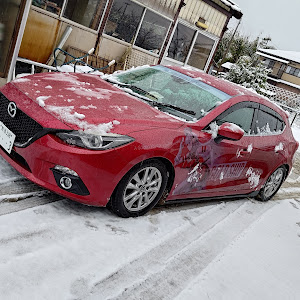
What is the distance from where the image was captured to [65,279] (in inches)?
94.9

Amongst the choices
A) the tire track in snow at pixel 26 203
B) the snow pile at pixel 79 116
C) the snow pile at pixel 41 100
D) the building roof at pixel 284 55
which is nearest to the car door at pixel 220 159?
the snow pile at pixel 79 116

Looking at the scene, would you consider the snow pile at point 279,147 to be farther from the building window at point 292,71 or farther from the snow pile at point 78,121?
the building window at point 292,71

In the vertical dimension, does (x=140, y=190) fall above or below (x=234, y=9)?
below

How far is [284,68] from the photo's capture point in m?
51.8

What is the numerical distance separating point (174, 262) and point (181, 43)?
1115 cm

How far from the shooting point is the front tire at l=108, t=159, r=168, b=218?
326 centimetres

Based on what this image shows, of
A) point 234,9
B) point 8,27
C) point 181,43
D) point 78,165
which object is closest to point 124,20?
point 181,43

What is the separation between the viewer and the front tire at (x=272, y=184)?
18.4 ft

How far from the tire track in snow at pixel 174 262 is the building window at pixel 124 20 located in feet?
24.8

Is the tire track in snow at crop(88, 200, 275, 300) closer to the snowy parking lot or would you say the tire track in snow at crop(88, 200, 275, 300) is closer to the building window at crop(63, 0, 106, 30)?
the snowy parking lot

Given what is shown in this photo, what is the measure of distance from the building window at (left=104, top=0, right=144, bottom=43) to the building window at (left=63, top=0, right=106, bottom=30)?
1.23 ft

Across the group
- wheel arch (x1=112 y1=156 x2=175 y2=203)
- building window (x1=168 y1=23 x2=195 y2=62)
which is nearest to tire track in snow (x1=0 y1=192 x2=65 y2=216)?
wheel arch (x1=112 y1=156 x2=175 y2=203)

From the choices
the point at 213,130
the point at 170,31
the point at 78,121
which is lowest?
the point at 78,121

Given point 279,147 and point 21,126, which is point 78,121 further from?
point 279,147
